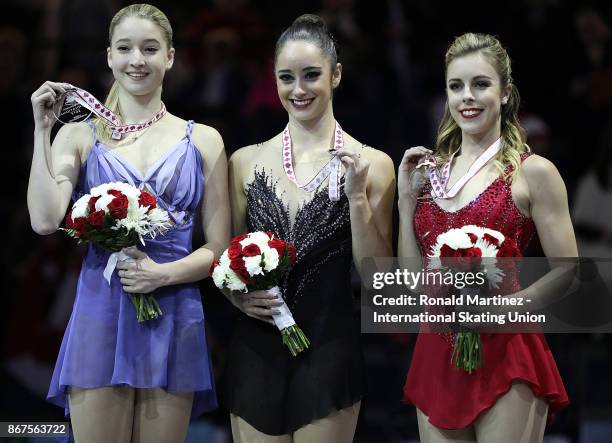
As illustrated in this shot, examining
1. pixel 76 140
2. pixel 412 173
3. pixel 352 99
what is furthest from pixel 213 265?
pixel 352 99

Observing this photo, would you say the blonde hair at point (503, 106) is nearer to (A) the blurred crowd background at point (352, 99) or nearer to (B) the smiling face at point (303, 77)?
(B) the smiling face at point (303, 77)

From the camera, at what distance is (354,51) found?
7.14 meters

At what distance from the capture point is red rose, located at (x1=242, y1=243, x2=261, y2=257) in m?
3.94

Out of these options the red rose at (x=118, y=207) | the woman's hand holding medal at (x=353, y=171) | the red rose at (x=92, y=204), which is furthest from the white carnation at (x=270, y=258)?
the red rose at (x=92, y=204)

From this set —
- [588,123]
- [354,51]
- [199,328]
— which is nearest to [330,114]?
[199,328]

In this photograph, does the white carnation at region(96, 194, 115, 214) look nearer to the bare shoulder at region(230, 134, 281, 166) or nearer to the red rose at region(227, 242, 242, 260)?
the red rose at region(227, 242, 242, 260)

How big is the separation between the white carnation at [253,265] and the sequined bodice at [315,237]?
0.29 metres

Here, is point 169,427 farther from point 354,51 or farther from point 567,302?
point 354,51

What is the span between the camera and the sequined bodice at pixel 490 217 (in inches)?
156

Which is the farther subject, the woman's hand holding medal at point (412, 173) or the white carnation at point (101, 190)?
the woman's hand holding medal at point (412, 173)

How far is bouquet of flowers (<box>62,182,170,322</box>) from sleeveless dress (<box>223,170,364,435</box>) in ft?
1.64

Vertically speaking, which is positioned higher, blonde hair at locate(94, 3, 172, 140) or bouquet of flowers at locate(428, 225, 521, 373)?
blonde hair at locate(94, 3, 172, 140)

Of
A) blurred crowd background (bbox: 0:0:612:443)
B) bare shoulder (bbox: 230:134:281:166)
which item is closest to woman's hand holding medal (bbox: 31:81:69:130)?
bare shoulder (bbox: 230:134:281:166)

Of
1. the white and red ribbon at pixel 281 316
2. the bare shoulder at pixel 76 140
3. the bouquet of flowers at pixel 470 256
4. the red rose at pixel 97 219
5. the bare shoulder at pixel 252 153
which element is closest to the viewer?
the bouquet of flowers at pixel 470 256
